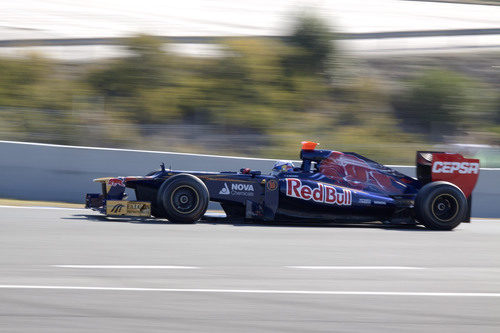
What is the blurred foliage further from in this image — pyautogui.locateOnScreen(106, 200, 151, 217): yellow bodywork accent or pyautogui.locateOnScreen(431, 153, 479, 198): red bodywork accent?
pyautogui.locateOnScreen(106, 200, 151, 217): yellow bodywork accent

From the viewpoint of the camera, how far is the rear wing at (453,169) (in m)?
10.8

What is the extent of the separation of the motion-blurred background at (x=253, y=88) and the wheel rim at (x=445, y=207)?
12.1ft

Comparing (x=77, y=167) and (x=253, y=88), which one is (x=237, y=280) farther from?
(x=253, y=88)

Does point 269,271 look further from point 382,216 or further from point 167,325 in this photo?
point 382,216

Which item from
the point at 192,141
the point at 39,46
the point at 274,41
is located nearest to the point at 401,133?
the point at 274,41

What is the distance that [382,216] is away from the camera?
34.6ft

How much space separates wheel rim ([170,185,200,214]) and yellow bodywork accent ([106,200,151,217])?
398 millimetres

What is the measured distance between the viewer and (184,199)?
9930 mm

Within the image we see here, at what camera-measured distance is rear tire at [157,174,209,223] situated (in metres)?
9.84

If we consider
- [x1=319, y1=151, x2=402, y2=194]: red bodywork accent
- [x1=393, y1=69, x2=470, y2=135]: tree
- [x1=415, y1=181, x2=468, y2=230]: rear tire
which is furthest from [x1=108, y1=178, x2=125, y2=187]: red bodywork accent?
[x1=393, y1=69, x2=470, y2=135]: tree

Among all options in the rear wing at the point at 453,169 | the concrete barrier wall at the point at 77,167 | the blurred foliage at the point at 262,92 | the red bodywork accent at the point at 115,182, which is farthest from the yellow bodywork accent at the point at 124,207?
the blurred foliage at the point at 262,92

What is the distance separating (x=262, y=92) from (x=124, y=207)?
531 inches

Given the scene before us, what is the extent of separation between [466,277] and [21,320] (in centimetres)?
415

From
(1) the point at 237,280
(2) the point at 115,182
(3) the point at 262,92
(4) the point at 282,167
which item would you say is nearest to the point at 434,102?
(3) the point at 262,92
